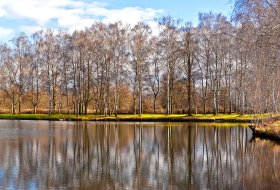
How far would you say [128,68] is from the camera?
227 feet

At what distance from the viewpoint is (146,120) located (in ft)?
192

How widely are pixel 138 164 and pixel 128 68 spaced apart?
4945cm

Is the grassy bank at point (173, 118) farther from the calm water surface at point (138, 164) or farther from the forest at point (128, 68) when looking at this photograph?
the calm water surface at point (138, 164)

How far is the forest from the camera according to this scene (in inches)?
2482

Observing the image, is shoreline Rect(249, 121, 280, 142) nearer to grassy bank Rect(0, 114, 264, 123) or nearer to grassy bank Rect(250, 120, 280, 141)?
grassy bank Rect(250, 120, 280, 141)

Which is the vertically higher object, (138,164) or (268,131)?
(268,131)

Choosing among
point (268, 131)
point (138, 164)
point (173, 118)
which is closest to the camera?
point (138, 164)

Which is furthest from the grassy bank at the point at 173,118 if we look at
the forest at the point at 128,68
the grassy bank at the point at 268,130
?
the grassy bank at the point at 268,130

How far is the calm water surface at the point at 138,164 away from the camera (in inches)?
609

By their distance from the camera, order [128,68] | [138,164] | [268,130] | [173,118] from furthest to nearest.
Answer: [128,68] < [173,118] < [268,130] < [138,164]

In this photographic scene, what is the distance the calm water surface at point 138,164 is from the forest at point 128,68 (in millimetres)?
27079

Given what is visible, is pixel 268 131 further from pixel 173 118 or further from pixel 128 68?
pixel 128 68

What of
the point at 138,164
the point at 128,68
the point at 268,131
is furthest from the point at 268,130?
the point at 128,68

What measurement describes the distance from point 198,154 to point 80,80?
173ft
